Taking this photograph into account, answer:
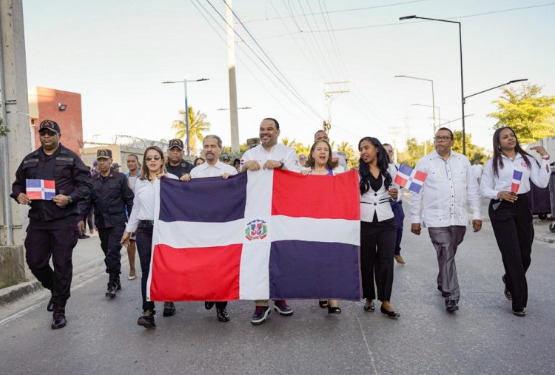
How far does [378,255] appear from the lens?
534 cm

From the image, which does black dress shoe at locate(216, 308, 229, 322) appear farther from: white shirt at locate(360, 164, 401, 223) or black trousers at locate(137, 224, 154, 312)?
white shirt at locate(360, 164, 401, 223)

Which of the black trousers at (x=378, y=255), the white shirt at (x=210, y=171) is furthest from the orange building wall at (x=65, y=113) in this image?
the black trousers at (x=378, y=255)

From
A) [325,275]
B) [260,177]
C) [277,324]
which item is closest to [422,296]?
[325,275]

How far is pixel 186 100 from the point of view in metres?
33.6

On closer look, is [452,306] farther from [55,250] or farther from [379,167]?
[55,250]

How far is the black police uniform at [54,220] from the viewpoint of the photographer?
17.5ft

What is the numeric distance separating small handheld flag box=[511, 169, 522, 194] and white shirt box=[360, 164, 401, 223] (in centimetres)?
125

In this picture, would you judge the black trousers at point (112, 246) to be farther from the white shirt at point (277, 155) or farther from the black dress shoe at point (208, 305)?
A: the white shirt at point (277, 155)

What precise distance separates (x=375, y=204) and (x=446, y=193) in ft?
2.83

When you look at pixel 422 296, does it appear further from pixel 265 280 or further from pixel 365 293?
pixel 265 280

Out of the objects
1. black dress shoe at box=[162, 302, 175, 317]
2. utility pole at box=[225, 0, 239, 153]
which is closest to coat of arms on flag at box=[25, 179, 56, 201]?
black dress shoe at box=[162, 302, 175, 317]

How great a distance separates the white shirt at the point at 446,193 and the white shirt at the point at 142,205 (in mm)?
3043

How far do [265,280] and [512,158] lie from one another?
10.4 ft

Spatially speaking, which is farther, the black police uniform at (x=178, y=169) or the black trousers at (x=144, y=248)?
the black police uniform at (x=178, y=169)
